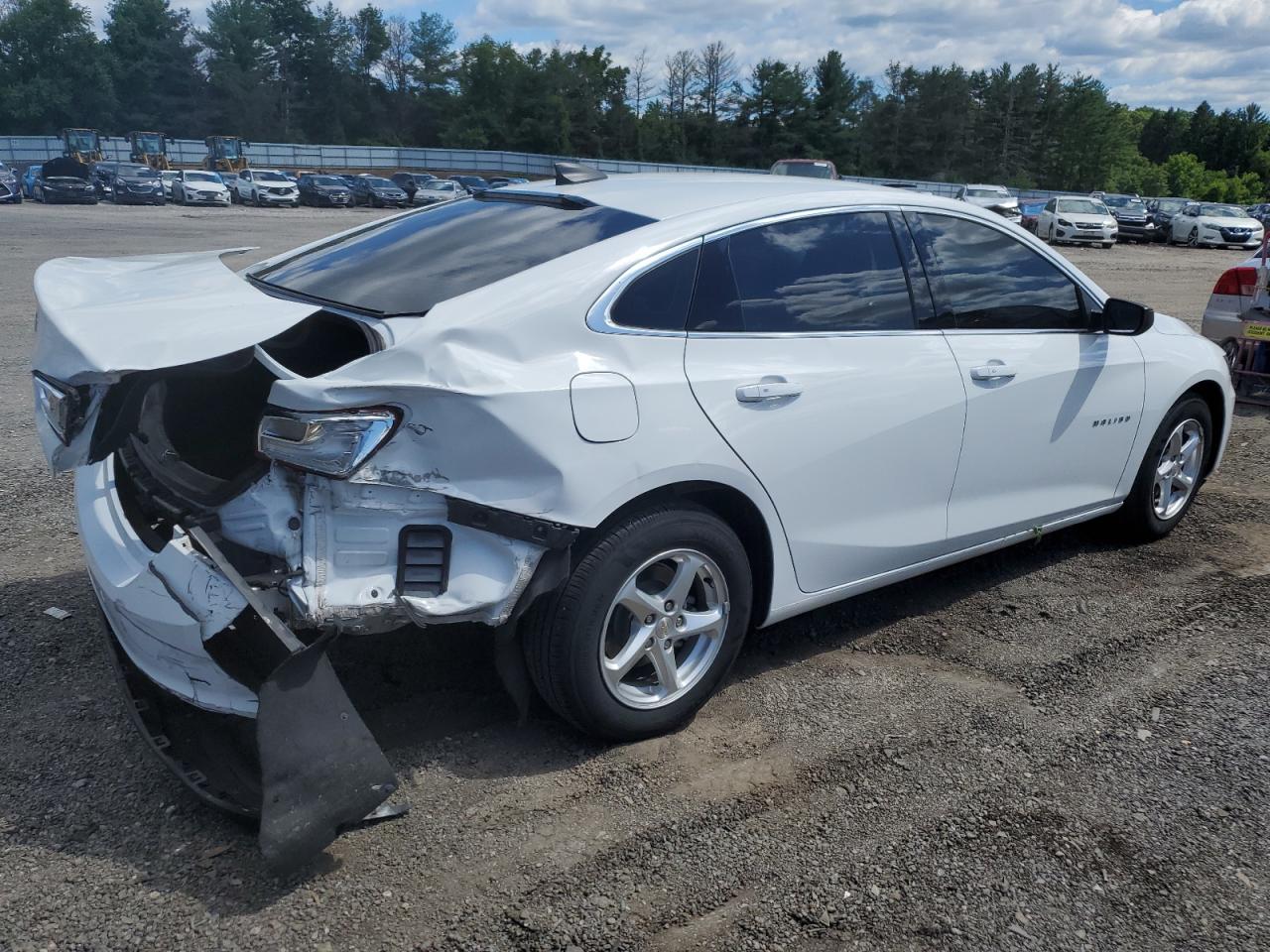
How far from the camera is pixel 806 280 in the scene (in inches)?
142

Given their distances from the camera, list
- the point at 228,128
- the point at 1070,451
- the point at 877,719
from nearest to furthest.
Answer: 1. the point at 877,719
2. the point at 1070,451
3. the point at 228,128

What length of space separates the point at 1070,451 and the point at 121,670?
3.72 meters

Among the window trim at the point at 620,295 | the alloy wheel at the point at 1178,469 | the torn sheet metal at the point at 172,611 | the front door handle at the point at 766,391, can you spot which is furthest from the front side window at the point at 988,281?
the torn sheet metal at the point at 172,611

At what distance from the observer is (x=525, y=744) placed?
3.33 metres

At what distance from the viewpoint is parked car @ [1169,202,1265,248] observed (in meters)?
32.3

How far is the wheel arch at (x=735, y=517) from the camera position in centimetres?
308

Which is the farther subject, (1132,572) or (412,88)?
(412,88)

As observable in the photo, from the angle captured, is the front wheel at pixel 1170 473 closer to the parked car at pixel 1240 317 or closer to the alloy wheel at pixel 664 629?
the alloy wheel at pixel 664 629

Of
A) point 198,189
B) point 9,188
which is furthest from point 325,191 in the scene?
point 9,188

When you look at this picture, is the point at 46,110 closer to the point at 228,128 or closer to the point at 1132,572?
the point at 228,128

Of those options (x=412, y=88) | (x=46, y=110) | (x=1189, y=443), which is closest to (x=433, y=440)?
(x=1189, y=443)

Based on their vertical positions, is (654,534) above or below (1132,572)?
above

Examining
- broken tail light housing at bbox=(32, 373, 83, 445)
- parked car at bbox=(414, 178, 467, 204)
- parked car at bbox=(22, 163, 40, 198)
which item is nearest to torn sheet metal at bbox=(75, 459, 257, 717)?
broken tail light housing at bbox=(32, 373, 83, 445)

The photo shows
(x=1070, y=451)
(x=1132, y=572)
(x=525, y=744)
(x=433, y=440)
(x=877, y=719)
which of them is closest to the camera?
(x=433, y=440)
